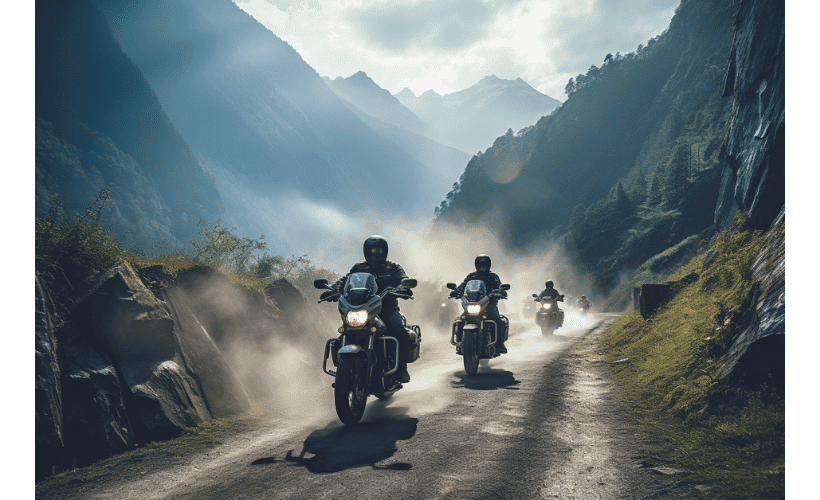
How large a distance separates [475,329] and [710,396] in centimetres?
473

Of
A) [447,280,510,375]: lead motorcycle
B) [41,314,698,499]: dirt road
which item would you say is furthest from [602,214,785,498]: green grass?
[447,280,510,375]: lead motorcycle

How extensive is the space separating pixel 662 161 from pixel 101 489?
102424 mm

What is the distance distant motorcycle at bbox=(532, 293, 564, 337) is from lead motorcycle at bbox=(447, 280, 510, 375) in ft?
24.0

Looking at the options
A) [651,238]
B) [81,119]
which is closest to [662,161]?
[651,238]

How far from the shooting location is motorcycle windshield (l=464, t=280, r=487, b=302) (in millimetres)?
9820

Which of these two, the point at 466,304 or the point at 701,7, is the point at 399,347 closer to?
the point at 466,304

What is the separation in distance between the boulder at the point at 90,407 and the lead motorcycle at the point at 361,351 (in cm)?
255

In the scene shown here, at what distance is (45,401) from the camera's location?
435 cm

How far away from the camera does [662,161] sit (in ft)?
286

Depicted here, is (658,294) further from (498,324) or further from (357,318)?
(357,318)

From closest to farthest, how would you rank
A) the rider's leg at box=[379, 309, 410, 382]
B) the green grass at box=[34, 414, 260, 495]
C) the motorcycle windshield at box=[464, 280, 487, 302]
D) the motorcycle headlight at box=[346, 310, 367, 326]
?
the green grass at box=[34, 414, 260, 495], the motorcycle headlight at box=[346, 310, 367, 326], the rider's leg at box=[379, 309, 410, 382], the motorcycle windshield at box=[464, 280, 487, 302]

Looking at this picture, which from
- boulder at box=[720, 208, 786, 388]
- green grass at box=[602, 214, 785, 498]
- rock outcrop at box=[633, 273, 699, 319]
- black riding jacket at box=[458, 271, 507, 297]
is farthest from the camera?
rock outcrop at box=[633, 273, 699, 319]

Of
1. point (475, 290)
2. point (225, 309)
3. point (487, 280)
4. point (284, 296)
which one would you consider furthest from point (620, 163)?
point (225, 309)

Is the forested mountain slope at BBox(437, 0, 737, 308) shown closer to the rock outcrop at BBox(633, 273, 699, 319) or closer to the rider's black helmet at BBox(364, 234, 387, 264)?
the rock outcrop at BBox(633, 273, 699, 319)
